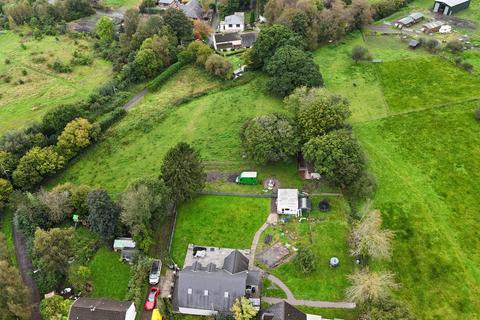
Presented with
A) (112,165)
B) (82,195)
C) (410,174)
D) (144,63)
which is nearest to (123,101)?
(144,63)

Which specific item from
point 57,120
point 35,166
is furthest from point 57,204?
point 57,120

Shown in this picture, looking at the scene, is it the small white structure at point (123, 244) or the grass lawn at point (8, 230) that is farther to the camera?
the grass lawn at point (8, 230)

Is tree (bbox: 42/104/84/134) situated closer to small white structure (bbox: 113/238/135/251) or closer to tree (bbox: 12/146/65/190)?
tree (bbox: 12/146/65/190)

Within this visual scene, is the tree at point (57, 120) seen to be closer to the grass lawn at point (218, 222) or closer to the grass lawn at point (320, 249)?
the grass lawn at point (218, 222)

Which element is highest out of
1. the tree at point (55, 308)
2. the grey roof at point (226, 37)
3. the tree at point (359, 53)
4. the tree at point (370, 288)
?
the grey roof at point (226, 37)

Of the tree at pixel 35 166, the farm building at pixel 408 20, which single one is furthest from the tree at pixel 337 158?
the farm building at pixel 408 20
